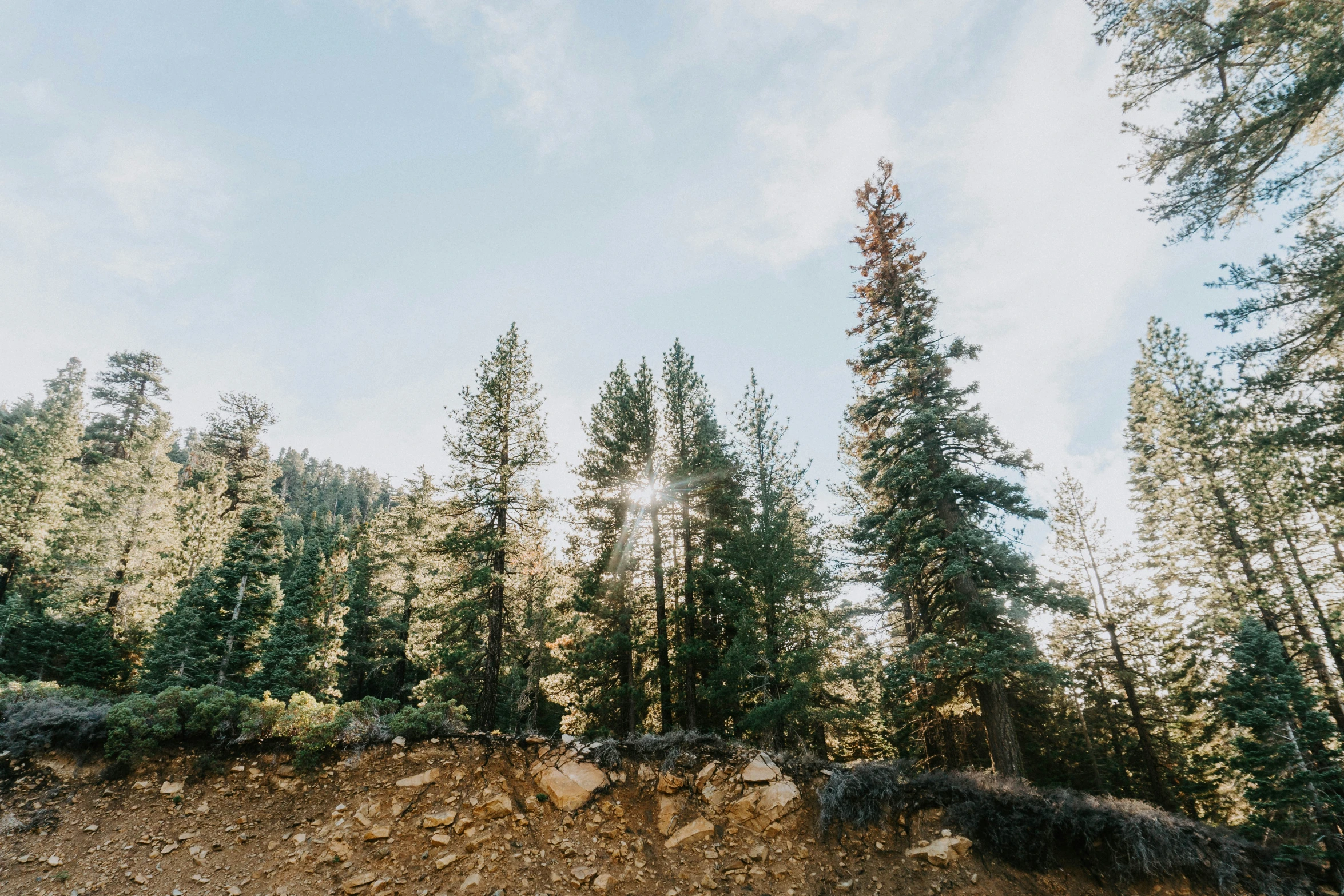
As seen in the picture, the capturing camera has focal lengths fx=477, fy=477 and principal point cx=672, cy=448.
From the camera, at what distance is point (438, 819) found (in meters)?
7.99

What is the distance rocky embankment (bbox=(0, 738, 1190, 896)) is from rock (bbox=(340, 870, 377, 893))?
2 cm

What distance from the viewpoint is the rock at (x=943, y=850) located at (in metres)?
7.12

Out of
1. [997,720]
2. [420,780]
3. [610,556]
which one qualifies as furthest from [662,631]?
[997,720]

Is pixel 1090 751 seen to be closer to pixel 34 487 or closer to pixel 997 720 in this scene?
pixel 997 720

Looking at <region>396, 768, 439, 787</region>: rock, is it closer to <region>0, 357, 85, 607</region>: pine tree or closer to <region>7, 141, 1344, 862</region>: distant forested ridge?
<region>7, 141, 1344, 862</region>: distant forested ridge

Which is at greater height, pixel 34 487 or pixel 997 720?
pixel 34 487

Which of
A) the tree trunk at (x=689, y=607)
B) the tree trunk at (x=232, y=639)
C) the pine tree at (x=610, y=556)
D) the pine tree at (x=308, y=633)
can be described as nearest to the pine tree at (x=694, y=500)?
the tree trunk at (x=689, y=607)

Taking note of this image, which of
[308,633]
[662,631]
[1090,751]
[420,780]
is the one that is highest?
[308,633]

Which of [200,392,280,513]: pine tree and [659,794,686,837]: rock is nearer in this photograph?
[659,794,686,837]: rock

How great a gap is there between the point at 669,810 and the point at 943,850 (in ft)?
14.1

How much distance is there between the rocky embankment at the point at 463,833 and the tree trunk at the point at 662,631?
6.69 metres

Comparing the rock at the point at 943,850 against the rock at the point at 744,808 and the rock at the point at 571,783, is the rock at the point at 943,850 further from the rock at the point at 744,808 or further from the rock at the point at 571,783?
the rock at the point at 571,783

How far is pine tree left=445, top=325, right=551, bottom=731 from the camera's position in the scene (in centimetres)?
1431

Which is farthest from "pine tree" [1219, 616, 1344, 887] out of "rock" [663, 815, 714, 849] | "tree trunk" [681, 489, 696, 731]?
"tree trunk" [681, 489, 696, 731]
